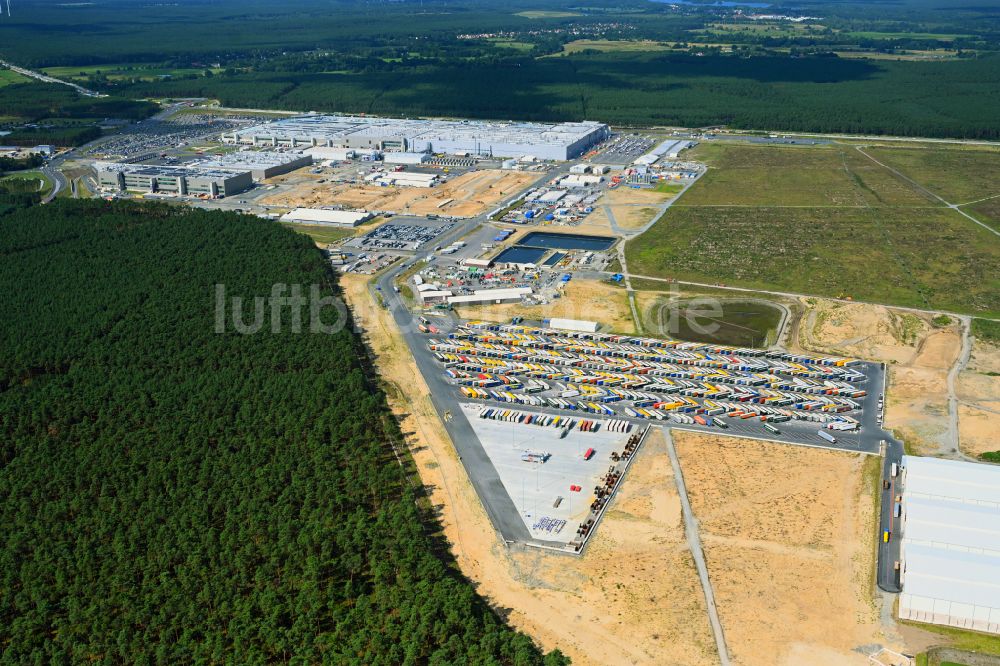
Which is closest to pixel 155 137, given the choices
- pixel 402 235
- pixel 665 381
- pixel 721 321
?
pixel 402 235

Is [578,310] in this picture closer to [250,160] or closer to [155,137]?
[250,160]

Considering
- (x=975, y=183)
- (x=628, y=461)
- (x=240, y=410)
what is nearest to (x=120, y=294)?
(x=240, y=410)

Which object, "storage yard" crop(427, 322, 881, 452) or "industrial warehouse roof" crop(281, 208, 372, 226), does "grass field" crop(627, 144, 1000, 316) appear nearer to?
"storage yard" crop(427, 322, 881, 452)

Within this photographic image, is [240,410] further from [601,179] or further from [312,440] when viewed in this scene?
[601,179]

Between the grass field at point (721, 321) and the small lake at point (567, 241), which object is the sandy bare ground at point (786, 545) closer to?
the grass field at point (721, 321)

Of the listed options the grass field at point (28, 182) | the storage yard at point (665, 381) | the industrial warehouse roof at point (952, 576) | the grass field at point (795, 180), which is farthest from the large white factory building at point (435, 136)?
the industrial warehouse roof at point (952, 576)

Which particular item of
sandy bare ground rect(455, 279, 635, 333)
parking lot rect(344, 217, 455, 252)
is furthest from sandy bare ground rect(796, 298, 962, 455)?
parking lot rect(344, 217, 455, 252)
